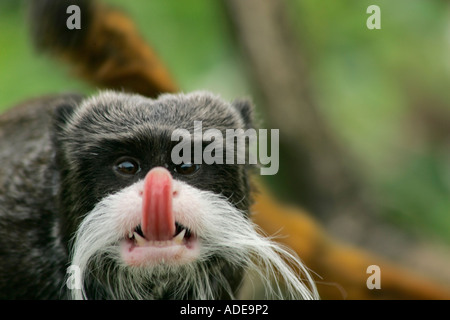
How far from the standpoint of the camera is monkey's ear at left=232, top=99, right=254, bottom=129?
2.53m

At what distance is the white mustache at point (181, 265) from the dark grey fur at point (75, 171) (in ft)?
0.21

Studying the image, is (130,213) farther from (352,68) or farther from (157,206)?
(352,68)

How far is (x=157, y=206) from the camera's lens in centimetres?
180

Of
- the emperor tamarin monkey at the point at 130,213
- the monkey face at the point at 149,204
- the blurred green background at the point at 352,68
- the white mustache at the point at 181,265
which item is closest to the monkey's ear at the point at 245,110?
the emperor tamarin monkey at the point at 130,213

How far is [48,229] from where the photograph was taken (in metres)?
2.45

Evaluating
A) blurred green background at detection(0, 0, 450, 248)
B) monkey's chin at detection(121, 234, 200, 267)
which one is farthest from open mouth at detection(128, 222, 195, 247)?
blurred green background at detection(0, 0, 450, 248)

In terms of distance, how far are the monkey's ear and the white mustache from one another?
470 mm

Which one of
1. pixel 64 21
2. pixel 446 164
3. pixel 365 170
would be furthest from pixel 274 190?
pixel 64 21

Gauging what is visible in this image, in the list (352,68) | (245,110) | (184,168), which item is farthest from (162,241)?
(352,68)

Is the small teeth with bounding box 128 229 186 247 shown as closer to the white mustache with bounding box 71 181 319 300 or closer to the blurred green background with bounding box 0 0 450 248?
the white mustache with bounding box 71 181 319 300

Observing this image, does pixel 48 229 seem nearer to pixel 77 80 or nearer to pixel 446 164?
pixel 77 80

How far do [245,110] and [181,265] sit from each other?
2.55ft

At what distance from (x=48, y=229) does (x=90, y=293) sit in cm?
33

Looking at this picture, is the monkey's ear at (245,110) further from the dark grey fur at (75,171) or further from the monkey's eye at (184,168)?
the monkey's eye at (184,168)
